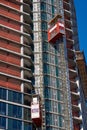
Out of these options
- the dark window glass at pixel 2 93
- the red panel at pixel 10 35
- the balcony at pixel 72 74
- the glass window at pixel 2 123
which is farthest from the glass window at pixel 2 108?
the balcony at pixel 72 74

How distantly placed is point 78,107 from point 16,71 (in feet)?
87.8

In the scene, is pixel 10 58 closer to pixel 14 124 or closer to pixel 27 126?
pixel 14 124

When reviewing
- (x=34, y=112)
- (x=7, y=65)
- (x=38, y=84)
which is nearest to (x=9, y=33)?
(x=7, y=65)

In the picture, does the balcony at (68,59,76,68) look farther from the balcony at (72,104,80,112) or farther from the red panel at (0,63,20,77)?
the red panel at (0,63,20,77)

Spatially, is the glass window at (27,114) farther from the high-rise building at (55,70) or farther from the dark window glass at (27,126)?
the high-rise building at (55,70)

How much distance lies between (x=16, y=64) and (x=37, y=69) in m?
8.53

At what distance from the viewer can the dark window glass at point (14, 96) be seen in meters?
92.5

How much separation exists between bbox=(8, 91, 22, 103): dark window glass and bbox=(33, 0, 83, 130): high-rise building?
764cm

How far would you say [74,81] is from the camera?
388 feet

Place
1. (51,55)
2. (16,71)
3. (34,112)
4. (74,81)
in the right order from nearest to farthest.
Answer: (34,112), (16,71), (51,55), (74,81)

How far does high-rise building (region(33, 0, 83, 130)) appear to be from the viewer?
99812mm

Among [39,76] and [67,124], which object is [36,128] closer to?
[67,124]

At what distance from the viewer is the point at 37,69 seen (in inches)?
4149

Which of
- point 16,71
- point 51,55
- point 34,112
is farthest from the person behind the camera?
point 51,55
